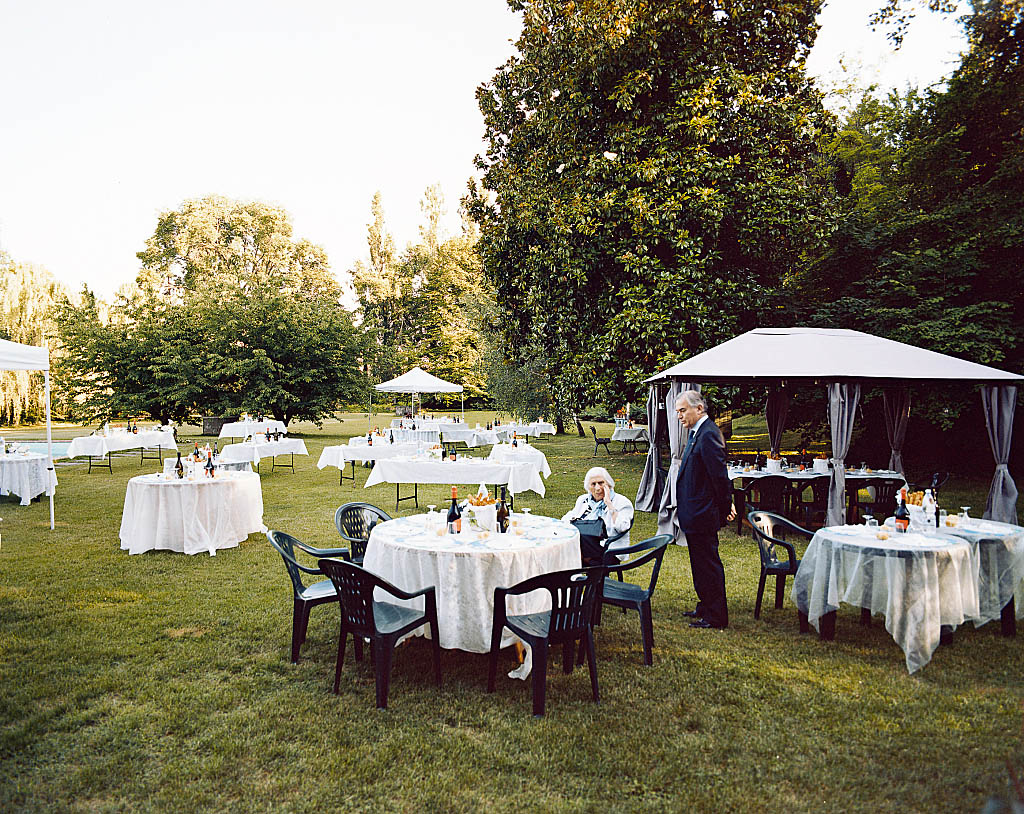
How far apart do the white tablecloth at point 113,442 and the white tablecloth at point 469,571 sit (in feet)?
45.0

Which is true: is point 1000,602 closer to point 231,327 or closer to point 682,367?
point 682,367

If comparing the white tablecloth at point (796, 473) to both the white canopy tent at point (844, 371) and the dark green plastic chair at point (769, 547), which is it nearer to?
the white canopy tent at point (844, 371)

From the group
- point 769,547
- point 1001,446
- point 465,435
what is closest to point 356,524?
point 769,547

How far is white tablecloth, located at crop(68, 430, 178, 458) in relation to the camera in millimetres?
15398

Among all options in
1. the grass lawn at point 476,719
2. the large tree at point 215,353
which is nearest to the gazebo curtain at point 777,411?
the grass lawn at point 476,719

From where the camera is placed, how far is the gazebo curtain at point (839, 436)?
8570mm

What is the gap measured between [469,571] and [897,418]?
9527mm

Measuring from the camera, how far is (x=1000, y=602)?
5195 millimetres

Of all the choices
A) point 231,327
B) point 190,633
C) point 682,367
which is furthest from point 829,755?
point 231,327

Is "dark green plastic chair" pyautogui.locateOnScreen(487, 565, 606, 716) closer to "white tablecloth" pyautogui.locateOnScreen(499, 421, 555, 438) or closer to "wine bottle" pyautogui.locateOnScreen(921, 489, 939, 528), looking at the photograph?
"wine bottle" pyautogui.locateOnScreen(921, 489, 939, 528)

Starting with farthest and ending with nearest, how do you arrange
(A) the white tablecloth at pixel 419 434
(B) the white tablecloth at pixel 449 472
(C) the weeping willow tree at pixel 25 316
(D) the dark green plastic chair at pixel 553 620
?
(C) the weeping willow tree at pixel 25 316 < (A) the white tablecloth at pixel 419 434 < (B) the white tablecloth at pixel 449 472 < (D) the dark green plastic chair at pixel 553 620

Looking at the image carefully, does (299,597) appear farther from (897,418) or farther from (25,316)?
(25,316)

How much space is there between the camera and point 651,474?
10820 mm

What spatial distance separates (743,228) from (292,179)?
32.6m
